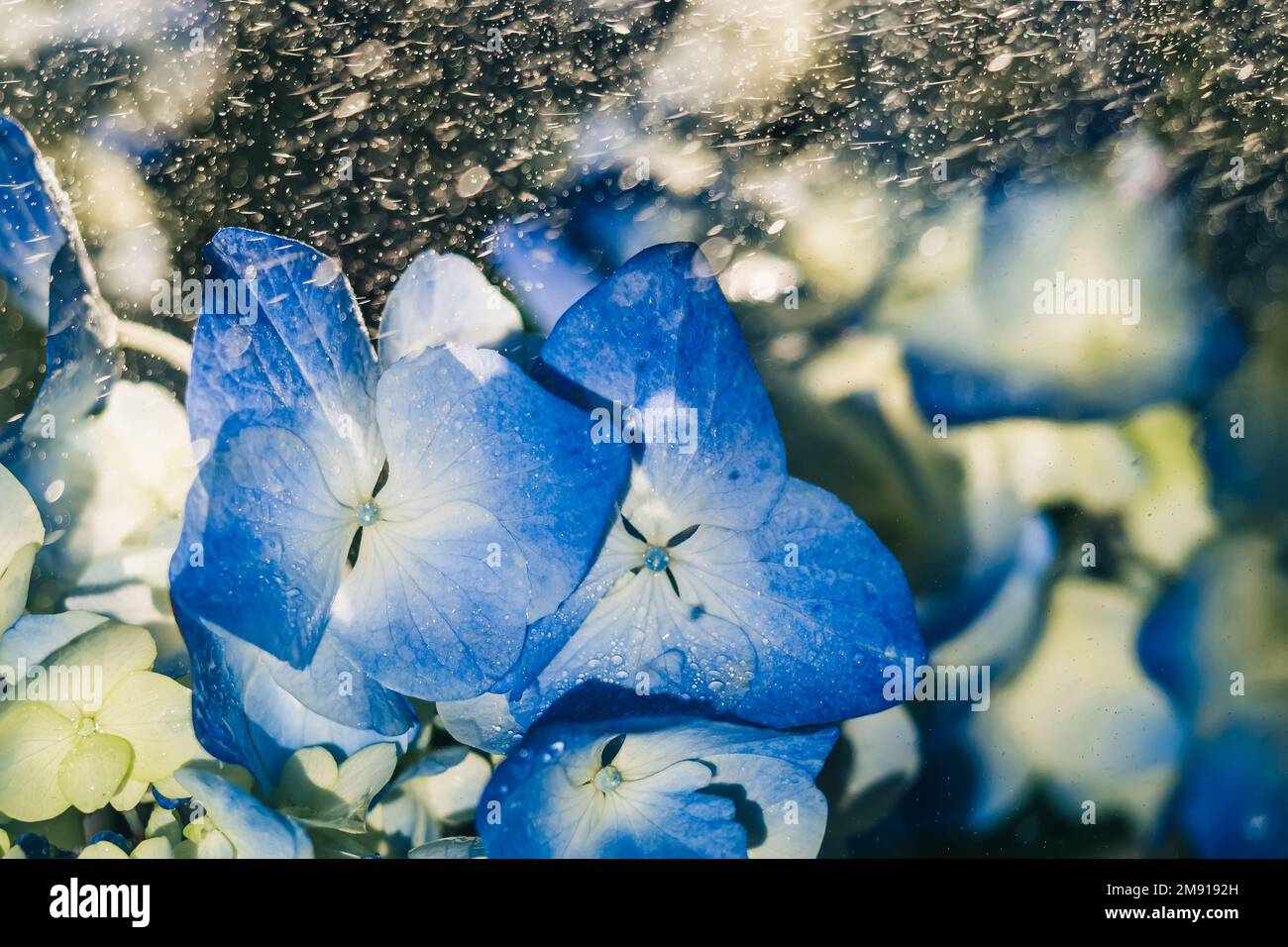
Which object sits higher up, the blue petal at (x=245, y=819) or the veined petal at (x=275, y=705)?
the veined petal at (x=275, y=705)

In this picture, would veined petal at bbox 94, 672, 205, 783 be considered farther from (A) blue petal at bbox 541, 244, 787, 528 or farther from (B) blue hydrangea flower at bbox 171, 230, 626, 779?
(A) blue petal at bbox 541, 244, 787, 528

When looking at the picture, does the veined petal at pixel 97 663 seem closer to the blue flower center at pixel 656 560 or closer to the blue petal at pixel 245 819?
the blue petal at pixel 245 819

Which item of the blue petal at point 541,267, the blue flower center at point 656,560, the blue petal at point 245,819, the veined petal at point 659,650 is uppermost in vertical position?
the blue petal at point 541,267

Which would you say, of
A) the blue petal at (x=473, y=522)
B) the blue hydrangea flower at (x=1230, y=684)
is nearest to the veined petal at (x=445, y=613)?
the blue petal at (x=473, y=522)

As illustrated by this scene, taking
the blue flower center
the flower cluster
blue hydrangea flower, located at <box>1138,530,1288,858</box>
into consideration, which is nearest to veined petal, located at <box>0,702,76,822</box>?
the flower cluster
